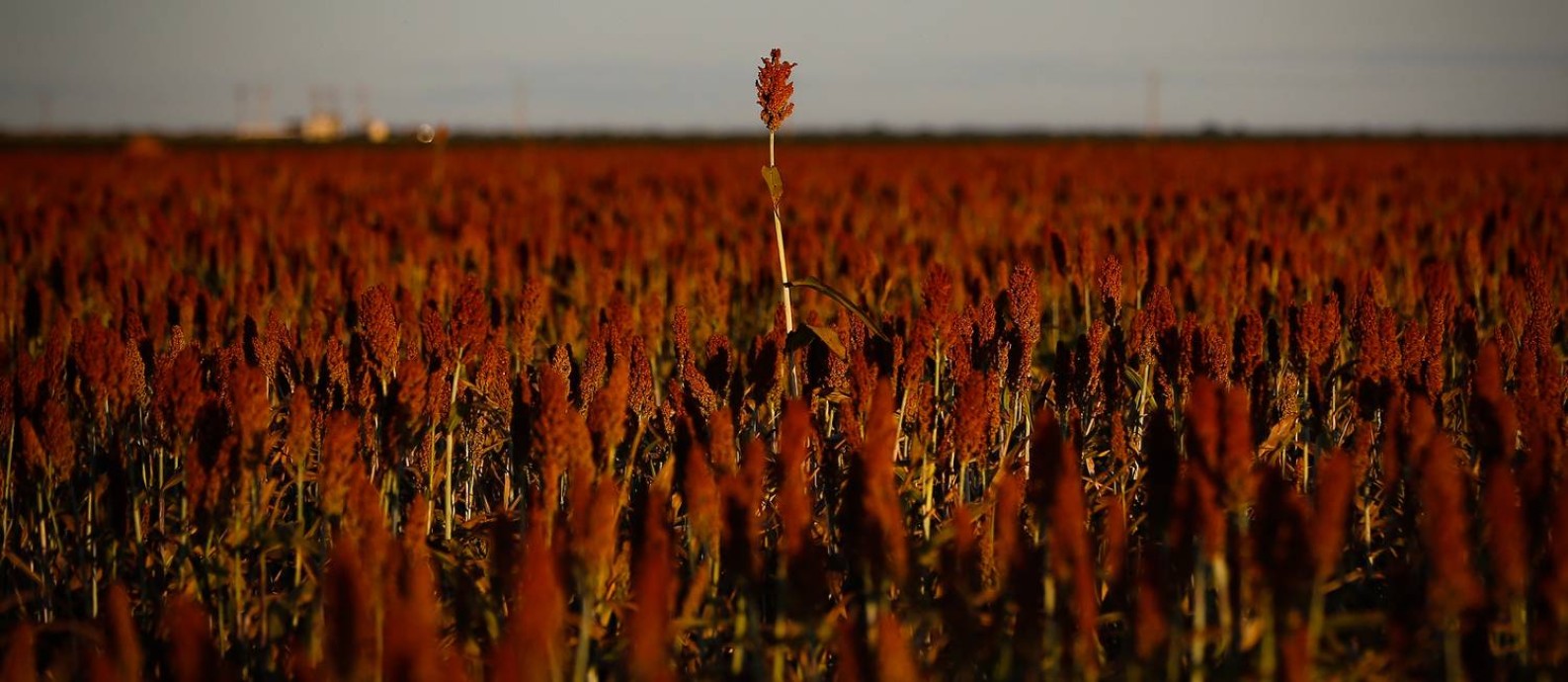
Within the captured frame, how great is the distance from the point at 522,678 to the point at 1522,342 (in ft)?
8.14

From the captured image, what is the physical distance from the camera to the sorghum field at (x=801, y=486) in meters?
1.61

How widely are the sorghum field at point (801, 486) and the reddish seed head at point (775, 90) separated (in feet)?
1.28

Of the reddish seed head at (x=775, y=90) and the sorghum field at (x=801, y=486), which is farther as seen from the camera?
the reddish seed head at (x=775, y=90)

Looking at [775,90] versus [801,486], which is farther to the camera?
[775,90]

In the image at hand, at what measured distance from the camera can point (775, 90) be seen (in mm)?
2990

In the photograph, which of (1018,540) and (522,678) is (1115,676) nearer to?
(1018,540)

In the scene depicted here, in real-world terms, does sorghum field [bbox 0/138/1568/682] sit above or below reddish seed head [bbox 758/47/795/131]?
below

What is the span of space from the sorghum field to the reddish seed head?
391mm

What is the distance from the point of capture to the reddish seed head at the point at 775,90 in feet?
9.72

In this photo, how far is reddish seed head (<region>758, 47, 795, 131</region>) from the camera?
2963 millimetres

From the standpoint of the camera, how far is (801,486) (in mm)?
Result: 1758

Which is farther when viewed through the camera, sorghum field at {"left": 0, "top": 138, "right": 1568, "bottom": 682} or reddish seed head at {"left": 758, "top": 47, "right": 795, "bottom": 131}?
reddish seed head at {"left": 758, "top": 47, "right": 795, "bottom": 131}

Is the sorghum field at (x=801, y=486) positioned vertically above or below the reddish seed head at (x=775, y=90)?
below

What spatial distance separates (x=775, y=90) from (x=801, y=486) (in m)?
1.42
